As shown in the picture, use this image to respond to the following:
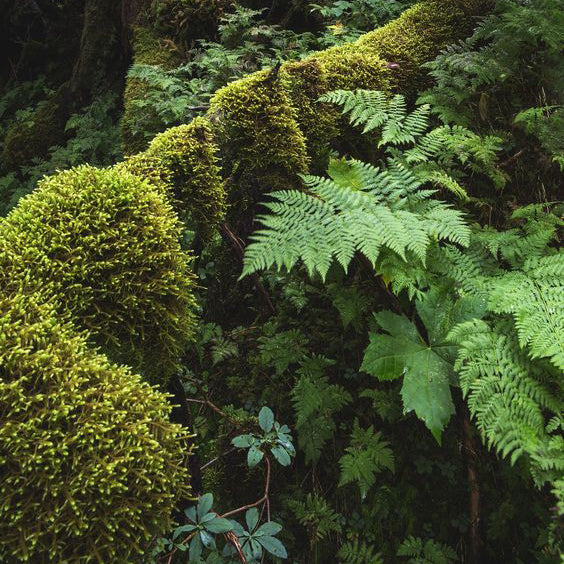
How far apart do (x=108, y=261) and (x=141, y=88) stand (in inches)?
151

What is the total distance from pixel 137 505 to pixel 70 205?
1286mm

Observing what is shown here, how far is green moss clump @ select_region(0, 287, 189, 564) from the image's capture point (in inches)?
52.8

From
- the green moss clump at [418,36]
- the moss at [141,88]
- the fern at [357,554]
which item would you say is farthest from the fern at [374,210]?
the moss at [141,88]

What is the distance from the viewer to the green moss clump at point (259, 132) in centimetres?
261

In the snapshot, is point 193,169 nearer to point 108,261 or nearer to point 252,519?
point 108,261

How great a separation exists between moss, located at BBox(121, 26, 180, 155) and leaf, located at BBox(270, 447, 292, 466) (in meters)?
3.32

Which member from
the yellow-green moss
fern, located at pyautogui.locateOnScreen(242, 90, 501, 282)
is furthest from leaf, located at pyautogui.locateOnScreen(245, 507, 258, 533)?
the yellow-green moss

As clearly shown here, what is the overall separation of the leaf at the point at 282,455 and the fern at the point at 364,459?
1.04 ft

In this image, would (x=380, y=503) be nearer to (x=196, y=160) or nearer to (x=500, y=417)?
(x=500, y=417)

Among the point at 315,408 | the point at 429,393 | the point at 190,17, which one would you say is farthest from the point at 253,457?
the point at 190,17

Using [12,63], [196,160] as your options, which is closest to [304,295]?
[196,160]

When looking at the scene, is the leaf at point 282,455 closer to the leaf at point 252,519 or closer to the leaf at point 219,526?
the leaf at point 252,519

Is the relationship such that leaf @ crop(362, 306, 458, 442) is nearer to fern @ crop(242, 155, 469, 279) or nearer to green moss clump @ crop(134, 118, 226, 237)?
fern @ crop(242, 155, 469, 279)

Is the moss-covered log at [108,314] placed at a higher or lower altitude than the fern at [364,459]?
higher
